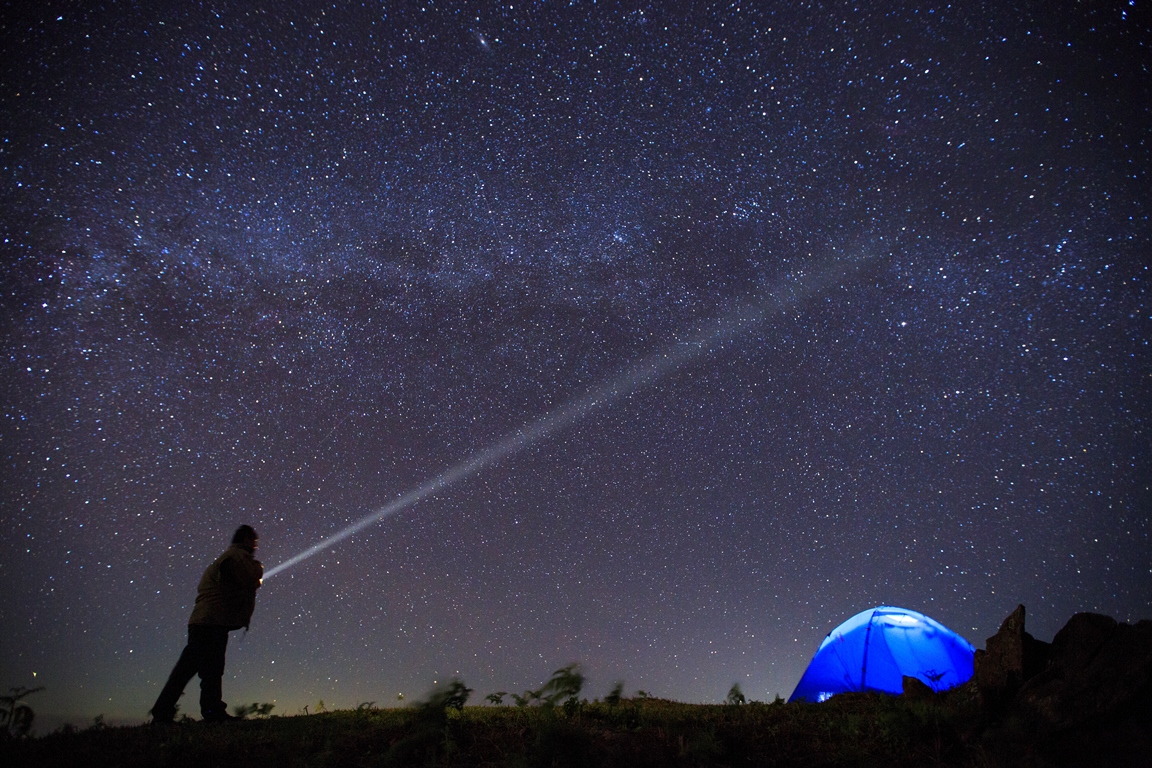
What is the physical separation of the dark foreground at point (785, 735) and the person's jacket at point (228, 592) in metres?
1.39

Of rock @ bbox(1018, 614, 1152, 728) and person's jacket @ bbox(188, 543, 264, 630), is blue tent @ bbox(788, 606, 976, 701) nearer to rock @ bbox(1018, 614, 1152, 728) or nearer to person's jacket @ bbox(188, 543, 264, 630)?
rock @ bbox(1018, 614, 1152, 728)

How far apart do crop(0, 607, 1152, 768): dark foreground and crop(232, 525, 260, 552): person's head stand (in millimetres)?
2303

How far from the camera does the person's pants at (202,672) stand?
258 inches

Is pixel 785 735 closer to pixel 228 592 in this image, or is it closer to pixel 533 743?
pixel 533 743

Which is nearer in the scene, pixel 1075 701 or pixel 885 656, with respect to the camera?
pixel 1075 701

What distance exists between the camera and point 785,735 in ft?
17.8

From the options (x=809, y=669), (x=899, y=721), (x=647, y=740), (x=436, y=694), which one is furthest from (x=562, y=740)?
(x=809, y=669)

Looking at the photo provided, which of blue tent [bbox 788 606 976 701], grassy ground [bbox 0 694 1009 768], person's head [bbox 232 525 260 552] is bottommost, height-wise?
grassy ground [bbox 0 694 1009 768]

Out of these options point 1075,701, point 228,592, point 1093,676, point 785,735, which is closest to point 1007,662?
point 1093,676

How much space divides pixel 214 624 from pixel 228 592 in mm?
390

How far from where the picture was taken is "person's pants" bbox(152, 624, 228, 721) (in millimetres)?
6551

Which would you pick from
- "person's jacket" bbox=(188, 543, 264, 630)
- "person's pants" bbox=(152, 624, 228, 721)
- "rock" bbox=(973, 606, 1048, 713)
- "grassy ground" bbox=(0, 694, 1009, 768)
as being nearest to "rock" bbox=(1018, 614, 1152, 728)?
"rock" bbox=(973, 606, 1048, 713)

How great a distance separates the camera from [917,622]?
33.3ft

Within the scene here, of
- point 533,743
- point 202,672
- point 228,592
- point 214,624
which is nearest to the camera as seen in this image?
point 533,743
